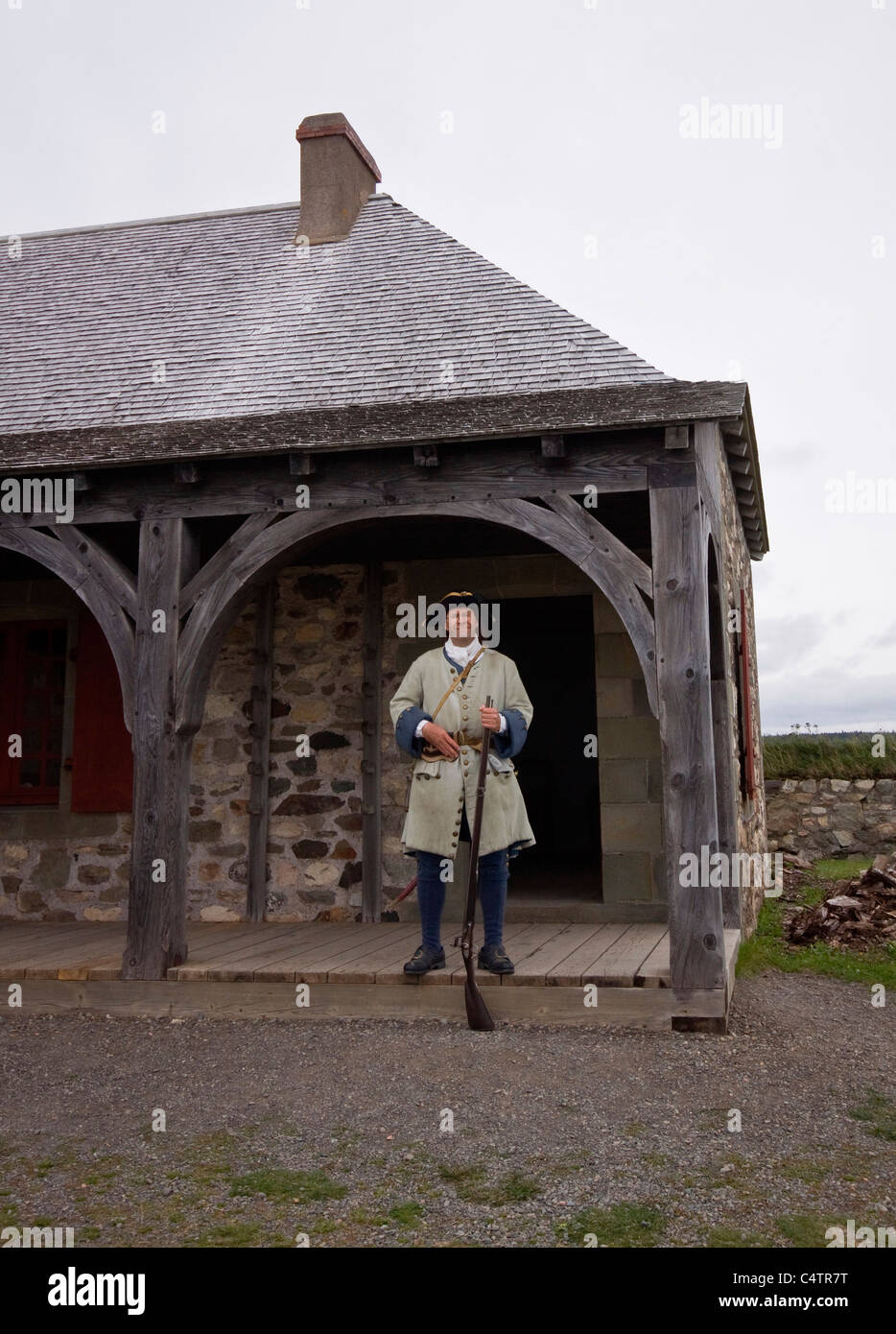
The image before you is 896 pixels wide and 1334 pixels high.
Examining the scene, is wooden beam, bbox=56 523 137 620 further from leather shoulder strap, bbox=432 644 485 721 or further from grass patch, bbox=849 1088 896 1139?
grass patch, bbox=849 1088 896 1139

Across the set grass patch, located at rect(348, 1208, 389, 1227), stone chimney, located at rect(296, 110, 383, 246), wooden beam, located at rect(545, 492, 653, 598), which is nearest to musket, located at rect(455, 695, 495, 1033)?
wooden beam, located at rect(545, 492, 653, 598)

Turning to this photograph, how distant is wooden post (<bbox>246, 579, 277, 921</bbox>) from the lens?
746 cm

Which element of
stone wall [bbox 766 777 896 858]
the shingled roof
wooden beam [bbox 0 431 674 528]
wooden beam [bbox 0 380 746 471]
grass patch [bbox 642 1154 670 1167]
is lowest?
grass patch [bbox 642 1154 670 1167]

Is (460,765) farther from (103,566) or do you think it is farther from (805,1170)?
(805,1170)

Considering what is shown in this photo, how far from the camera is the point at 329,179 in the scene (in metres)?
9.09

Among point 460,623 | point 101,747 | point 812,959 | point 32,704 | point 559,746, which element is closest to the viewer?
point 460,623

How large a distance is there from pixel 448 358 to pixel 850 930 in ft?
15.2

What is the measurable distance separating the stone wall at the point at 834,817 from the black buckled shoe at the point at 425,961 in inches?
328

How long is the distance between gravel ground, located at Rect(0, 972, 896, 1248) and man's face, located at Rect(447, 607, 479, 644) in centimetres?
184

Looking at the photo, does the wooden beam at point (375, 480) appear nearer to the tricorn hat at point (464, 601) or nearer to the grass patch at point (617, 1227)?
the tricorn hat at point (464, 601)

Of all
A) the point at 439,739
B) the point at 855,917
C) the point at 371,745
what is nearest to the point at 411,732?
the point at 439,739

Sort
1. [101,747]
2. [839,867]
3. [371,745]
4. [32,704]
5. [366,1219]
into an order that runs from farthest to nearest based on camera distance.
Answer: [839,867]
[32,704]
[101,747]
[371,745]
[366,1219]

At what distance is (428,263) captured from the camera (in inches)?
321

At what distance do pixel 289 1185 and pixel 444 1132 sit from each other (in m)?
0.63
